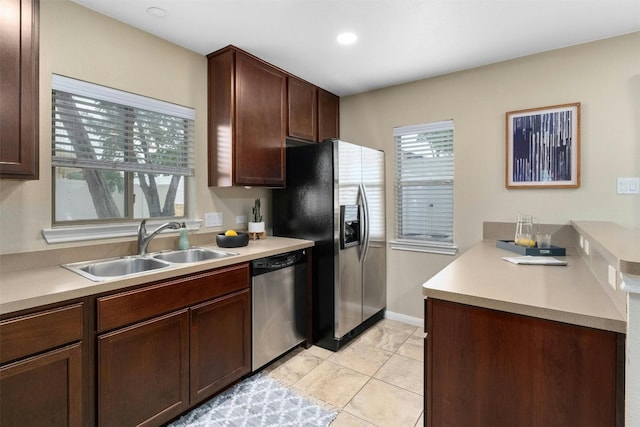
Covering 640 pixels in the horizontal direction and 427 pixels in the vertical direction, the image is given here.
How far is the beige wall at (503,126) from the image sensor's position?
7.54 ft

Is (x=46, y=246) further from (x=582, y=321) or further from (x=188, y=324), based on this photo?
(x=582, y=321)

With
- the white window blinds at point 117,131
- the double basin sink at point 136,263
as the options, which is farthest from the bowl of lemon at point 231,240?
the white window blinds at point 117,131

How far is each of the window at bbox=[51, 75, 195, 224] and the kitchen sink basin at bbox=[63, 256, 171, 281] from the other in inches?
13.0

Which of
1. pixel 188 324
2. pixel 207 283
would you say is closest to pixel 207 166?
pixel 207 283

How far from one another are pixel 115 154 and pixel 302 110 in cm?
172

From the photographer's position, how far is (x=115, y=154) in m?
A: 2.14

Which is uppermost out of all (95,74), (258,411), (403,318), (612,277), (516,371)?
(95,74)

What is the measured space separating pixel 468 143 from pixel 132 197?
9.36ft

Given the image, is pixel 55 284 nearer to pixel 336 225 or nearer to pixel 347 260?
pixel 336 225

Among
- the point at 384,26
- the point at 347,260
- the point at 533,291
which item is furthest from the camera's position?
the point at 347,260

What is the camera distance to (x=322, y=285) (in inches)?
110

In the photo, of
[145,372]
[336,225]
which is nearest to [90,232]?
[145,372]

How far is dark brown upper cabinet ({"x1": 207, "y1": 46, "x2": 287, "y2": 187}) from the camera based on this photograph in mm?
2529

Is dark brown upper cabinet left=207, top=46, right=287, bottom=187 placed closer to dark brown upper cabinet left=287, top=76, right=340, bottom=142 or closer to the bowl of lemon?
dark brown upper cabinet left=287, top=76, right=340, bottom=142
